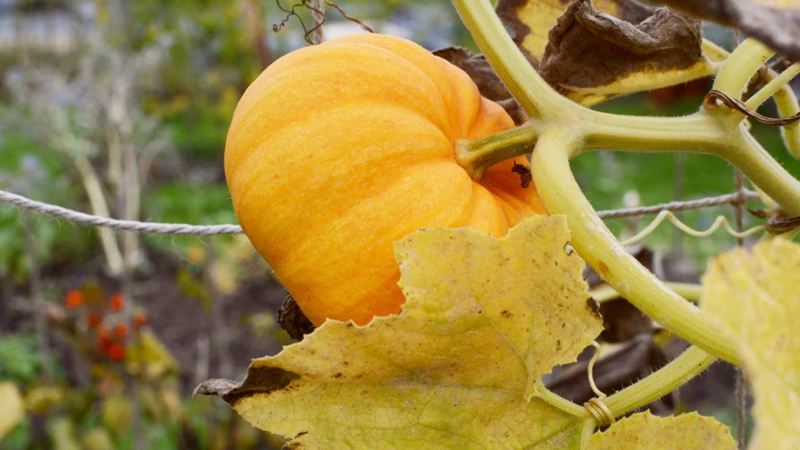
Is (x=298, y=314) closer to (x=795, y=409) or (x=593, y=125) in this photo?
(x=593, y=125)

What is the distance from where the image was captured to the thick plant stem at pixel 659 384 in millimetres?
494

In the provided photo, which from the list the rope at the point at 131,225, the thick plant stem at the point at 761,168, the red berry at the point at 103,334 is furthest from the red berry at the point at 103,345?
the thick plant stem at the point at 761,168

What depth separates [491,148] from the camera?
542 millimetres

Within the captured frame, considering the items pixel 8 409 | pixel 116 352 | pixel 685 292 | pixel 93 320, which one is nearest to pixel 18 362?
pixel 93 320

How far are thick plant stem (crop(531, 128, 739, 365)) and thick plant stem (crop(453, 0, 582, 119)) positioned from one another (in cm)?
3

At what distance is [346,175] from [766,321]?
0.90 feet

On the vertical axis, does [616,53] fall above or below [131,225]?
above

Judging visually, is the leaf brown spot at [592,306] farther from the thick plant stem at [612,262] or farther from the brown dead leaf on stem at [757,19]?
the brown dead leaf on stem at [757,19]

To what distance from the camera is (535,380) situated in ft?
1.51

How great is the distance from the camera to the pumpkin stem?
52 centimetres

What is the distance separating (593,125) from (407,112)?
129 mm

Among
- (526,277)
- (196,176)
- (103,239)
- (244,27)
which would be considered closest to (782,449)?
(526,277)

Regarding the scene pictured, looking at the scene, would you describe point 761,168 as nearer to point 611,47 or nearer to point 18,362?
point 611,47

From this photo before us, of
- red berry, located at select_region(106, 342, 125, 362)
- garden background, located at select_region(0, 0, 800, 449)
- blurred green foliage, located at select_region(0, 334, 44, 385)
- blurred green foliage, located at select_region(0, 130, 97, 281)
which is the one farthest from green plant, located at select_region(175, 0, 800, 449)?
blurred green foliage, located at select_region(0, 130, 97, 281)
